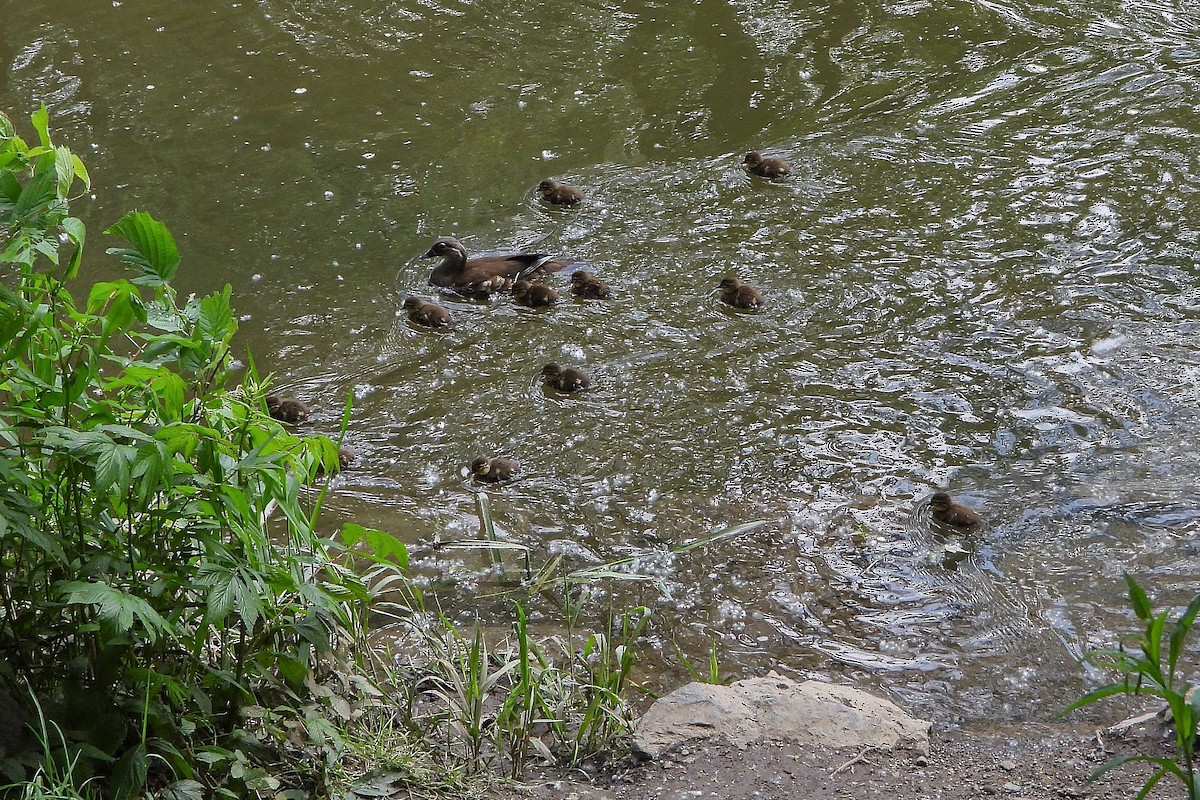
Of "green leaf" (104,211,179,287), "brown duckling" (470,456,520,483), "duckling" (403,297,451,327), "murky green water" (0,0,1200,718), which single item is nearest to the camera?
"green leaf" (104,211,179,287)

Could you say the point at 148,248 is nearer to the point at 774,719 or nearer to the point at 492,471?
the point at 774,719

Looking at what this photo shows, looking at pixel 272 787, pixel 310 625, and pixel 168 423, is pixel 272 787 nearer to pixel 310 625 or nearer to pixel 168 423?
pixel 310 625

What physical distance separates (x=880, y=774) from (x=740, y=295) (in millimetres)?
3512

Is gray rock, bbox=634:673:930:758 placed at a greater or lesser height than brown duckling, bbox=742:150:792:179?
lesser

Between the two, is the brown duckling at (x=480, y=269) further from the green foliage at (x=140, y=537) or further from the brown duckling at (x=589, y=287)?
the green foliage at (x=140, y=537)

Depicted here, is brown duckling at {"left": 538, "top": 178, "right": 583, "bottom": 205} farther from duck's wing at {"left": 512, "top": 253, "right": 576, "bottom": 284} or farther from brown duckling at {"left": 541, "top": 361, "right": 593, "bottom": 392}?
brown duckling at {"left": 541, "top": 361, "right": 593, "bottom": 392}

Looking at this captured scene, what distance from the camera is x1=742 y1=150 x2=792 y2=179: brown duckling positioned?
7785 millimetres

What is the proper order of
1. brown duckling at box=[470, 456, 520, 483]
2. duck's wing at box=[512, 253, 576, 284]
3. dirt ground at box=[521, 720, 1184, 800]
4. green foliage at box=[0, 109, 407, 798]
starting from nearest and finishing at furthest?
green foliage at box=[0, 109, 407, 798] < dirt ground at box=[521, 720, 1184, 800] < brown duckling at box=[470, 456, 520, 483] < duck's wing at box=[512, 253, 576, 284]

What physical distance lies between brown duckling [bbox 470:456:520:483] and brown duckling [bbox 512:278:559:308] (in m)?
1.51

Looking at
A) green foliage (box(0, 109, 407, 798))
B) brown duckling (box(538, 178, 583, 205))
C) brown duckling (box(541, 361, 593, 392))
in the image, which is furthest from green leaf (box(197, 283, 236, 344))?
brown duckling (box(538, 178, 583, 205))

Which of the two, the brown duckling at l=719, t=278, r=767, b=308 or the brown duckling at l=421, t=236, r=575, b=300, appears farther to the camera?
the brown duckling at l=421, t=236, r=575, b=300

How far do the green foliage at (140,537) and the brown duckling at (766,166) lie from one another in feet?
17.1

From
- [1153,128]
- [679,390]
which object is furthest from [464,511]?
[1153,128]

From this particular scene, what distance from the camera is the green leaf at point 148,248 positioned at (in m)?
3.01
